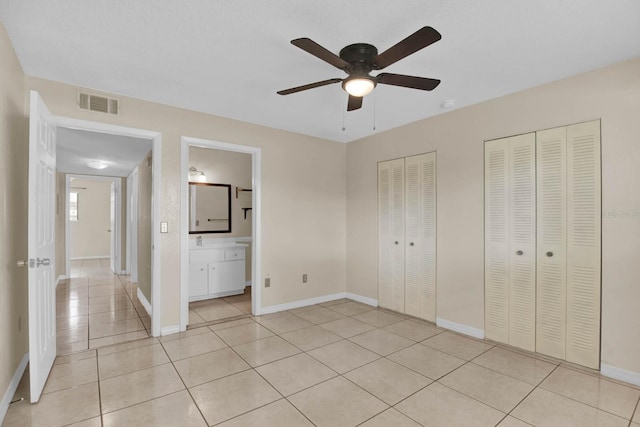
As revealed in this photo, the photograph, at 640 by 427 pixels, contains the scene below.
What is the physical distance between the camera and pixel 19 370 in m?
2.43

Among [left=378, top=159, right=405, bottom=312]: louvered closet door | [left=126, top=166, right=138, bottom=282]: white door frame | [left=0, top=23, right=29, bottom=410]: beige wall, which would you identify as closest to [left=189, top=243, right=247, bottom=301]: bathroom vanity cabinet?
[left=126, top=166, right=138, bottom=282]: white door frame

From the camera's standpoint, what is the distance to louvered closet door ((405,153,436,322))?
12.5ft

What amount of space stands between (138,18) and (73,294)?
5052 millimetres

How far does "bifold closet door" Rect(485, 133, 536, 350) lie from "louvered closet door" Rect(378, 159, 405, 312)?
1.11 meters

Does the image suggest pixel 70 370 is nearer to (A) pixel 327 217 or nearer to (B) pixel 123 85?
(B) pixel 123 85

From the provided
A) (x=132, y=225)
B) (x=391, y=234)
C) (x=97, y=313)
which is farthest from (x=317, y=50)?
(x=132, y=225)

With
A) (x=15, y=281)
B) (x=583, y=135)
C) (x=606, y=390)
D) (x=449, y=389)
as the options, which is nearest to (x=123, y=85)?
(x=15, y=281)

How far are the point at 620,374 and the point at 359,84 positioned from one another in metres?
2.99

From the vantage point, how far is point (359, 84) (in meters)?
2.14

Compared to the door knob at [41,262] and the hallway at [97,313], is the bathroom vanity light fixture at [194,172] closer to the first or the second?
the hallway at [97,313]

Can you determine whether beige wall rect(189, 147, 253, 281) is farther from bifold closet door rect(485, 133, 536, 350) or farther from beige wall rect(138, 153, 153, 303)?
bifold closet door rect(485, 133, 536, 350)

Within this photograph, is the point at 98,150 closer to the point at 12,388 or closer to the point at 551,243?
the point at 12,388

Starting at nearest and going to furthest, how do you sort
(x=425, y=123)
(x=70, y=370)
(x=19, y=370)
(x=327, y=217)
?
(x=19, y=370)
(x=70, y=370)
(x=425, y=123)
(x=327, y=217)

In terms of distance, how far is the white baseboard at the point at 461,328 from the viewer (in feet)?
11.0
